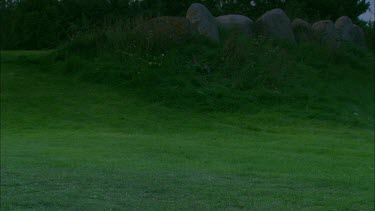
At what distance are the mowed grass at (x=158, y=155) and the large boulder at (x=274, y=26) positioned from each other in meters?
6.36

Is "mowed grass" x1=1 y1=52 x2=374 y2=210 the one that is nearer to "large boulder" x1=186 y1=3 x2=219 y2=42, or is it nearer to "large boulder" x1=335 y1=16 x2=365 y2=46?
"large boulder" x1=186 y1=3 x2=219 y2=42

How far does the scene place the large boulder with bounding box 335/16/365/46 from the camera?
26.1 meters

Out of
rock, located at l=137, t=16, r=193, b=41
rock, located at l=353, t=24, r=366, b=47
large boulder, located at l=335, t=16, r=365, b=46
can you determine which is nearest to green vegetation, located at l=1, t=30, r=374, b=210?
rock, located at l=137, t=16, r=193, b=41

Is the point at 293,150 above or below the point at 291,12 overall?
below

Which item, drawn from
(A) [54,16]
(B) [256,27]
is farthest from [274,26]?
(A) [54,16]

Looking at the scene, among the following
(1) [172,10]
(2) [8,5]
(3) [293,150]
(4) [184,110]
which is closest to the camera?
(3) [293,150]

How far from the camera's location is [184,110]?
17641mm

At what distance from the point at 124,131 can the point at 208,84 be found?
5011mm

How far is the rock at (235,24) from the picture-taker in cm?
2305

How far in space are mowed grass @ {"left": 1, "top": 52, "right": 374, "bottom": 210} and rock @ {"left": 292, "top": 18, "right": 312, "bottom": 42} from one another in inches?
291

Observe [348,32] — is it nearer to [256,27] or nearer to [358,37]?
[358,37]

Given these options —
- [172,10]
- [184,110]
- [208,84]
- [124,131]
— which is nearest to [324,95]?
[208,84]

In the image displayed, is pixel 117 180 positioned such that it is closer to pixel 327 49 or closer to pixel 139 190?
pixel 139 190

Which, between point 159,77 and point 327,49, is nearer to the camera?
point 159,77
